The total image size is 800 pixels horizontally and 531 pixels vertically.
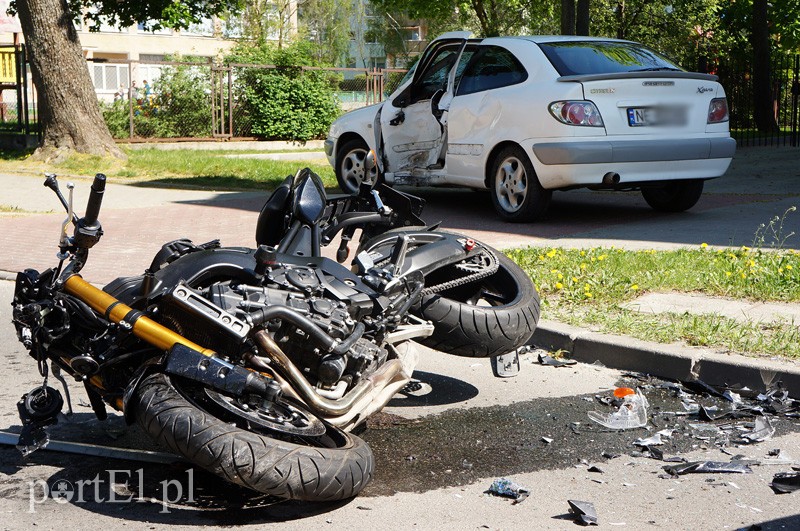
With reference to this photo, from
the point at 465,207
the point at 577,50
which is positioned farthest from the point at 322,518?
the point at 465,207

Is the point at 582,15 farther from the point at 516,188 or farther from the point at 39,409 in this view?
the point at 39,409

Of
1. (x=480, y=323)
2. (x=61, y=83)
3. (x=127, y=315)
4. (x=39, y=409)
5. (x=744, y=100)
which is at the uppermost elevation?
(x=61, y=83)

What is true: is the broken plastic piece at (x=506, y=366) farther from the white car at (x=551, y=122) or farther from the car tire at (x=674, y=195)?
the car tire at (x=674, y=195)

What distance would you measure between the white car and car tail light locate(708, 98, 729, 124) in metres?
0.01

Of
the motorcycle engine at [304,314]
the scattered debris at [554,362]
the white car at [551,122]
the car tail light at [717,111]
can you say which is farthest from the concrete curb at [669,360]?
the car tail light at [717,111]

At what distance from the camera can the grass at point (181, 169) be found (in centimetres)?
1570

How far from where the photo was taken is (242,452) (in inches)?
138

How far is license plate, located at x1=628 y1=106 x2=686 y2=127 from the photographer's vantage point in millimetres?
10125

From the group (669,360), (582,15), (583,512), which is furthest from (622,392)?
(582,15)

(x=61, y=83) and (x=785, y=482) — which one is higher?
(x=61, y=83)

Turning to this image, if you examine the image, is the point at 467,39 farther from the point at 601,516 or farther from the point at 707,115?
the point at 601,516

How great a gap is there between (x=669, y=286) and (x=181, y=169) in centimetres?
1143

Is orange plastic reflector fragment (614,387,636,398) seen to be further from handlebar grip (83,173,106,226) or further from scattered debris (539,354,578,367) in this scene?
handlebar grip (83,173,106,226)

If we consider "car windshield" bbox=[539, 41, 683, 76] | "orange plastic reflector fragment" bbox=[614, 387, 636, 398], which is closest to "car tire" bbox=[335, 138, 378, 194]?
"car windshield" bbox=[539, 41, 683, 76]
